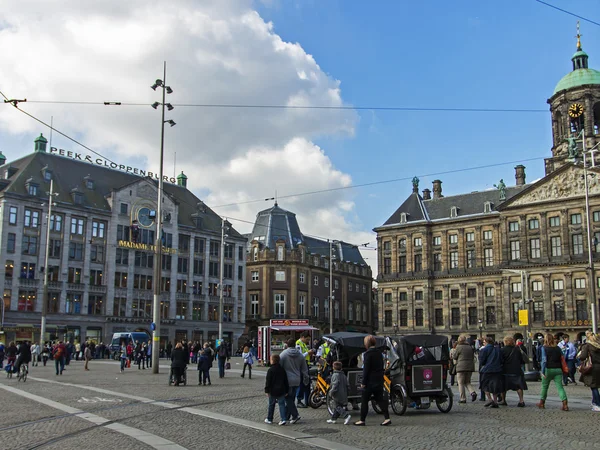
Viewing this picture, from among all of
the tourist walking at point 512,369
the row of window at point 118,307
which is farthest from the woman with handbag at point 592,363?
the row of window at point 118,307

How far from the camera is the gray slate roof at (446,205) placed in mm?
82938

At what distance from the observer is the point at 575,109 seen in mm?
79125

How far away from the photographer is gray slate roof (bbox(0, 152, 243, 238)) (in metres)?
66.0

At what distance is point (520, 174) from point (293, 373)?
7597 centimetres

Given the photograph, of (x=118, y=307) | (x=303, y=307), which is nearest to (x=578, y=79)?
(x=303, y=307)

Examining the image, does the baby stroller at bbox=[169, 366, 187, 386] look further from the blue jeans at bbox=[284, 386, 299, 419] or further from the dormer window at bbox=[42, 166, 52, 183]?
the dormer window at bbox=[42, 166, 52, 183]

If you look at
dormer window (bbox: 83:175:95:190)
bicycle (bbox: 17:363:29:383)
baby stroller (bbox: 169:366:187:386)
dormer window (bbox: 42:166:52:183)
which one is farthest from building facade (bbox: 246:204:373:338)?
baby stroller (bbox: 169:366:187:386)

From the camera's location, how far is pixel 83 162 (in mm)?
74938

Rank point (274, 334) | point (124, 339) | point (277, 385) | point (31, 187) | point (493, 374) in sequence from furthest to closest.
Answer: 1. point (31, 187)
2. point (124, 339)
3. point (274, 334)
4. point (493, 374)
5. point (277, 385)

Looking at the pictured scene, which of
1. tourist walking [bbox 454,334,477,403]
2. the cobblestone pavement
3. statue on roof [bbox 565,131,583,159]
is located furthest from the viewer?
statue on roof [bbox 565,131,583,159]

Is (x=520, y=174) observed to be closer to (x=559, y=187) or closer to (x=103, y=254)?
(x=559, y=187)

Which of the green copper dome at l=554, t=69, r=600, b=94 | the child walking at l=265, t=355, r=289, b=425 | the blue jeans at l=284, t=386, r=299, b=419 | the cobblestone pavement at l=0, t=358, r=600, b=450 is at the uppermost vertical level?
the green copper dome at l=554, t=69, r=600, b=94

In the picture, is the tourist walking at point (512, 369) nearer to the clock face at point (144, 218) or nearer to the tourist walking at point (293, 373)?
the tourist walking at point (293, 373)

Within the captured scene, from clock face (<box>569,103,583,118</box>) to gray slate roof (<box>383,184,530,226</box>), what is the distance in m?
10.1
